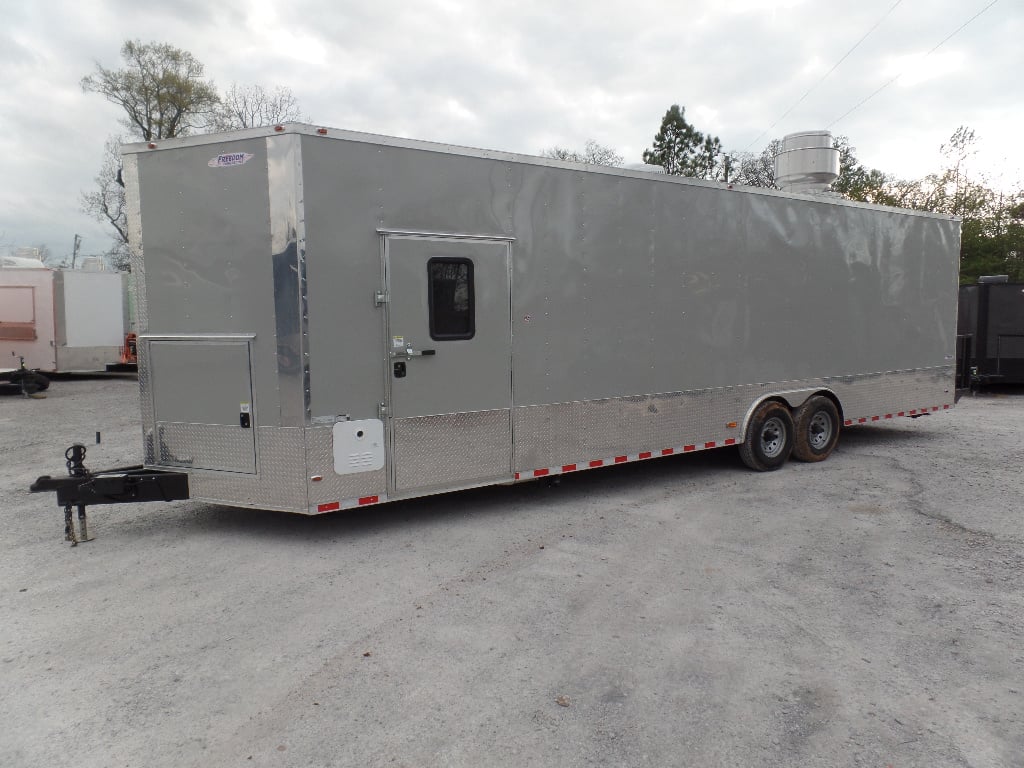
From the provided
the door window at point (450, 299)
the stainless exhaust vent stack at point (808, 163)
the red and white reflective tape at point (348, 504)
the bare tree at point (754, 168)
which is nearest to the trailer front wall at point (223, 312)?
the red and white reflective tape at point (348, 504)

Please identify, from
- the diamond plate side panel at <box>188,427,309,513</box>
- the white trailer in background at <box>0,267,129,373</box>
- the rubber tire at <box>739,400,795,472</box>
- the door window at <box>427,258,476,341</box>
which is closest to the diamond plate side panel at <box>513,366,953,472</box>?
the rubber tire at <box>739,400,795,472</box>

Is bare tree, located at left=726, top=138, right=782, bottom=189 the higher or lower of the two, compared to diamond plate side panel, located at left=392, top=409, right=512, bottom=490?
higher

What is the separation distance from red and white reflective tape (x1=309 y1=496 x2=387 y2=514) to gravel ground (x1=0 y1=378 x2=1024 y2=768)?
332 millimetres

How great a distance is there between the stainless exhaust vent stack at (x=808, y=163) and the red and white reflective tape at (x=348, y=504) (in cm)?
639

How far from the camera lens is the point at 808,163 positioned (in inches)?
341

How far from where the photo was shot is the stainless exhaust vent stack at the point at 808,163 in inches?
339

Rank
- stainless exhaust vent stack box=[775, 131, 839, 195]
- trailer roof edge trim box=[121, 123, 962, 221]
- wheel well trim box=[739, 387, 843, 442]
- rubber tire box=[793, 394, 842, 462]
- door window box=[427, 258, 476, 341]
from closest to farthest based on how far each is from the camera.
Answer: trailer roof edge trim box=[121, 123, 962, 221] < door window box=[427, 258, 476, 341] < wheel well trim box=[739, 387, 843, 442] < rubber tire box=[793, 394, 842, 462] < stainless exhaust vent stack box=[775, 131, 839, 195]

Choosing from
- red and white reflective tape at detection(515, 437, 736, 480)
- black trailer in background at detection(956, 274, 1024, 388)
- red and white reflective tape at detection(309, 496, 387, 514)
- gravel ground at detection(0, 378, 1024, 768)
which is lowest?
gravel ground at detection(0, 378, 1024, 768)

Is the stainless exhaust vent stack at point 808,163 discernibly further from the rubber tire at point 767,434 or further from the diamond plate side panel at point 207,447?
the diamond plate side panel at point 207,447

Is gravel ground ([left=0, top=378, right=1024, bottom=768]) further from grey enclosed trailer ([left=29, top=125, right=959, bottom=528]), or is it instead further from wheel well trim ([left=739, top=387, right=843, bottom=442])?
wheel well trim ([left=739, top=387, right=843, bottom=442])

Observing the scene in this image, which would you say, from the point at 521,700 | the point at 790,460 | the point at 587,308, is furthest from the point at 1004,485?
the point at 521,700

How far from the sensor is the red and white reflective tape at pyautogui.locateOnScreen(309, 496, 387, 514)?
5.28 metres

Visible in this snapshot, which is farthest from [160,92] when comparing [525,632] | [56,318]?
[525,632]

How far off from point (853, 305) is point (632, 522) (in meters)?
4.44
